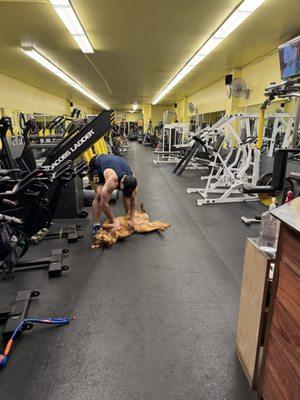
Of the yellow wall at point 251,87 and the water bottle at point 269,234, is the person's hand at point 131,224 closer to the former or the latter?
the water bottle at point 269,234

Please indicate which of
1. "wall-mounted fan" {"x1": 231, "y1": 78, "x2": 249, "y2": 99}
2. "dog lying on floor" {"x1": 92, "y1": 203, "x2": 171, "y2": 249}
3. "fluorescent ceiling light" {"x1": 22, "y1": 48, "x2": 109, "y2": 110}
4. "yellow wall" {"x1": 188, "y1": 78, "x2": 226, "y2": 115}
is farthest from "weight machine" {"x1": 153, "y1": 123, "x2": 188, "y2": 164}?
"dog lying on floor" {"x1": 92, "y1": 203, "x2": 171, "y2": 249}

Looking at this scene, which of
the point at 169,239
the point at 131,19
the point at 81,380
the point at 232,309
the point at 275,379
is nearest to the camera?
the point at 275,379

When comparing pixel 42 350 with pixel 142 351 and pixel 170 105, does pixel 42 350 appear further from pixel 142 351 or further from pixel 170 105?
pixel 170 105

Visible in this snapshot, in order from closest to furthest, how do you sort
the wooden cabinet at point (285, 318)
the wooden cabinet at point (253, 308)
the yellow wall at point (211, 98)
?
the wooden cabinet at point (285, 318)
the wooden cabinet at point (253, 308)
the yellow wall at point (211, 98)

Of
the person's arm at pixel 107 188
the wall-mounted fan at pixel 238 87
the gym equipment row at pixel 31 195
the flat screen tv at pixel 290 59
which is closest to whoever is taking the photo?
the flat screen tv at pixel 290 59

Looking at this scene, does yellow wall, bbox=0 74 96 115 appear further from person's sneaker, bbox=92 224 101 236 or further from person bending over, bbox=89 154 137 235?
person's sneaker, bbox=92 224 101 236

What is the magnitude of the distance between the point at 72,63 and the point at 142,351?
716 cm

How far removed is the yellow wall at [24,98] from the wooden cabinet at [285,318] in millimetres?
8679

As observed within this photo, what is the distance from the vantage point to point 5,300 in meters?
2.27

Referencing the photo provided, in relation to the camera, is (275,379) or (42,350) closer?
(275,379)

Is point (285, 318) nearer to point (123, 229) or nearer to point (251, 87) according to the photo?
point (123, 229)

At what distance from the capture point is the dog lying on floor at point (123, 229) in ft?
10.9

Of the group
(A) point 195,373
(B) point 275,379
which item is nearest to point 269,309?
(B) point 275,379

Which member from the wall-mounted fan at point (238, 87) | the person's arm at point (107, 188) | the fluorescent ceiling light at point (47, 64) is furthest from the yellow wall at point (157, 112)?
the person's arm at point (107, 188)
